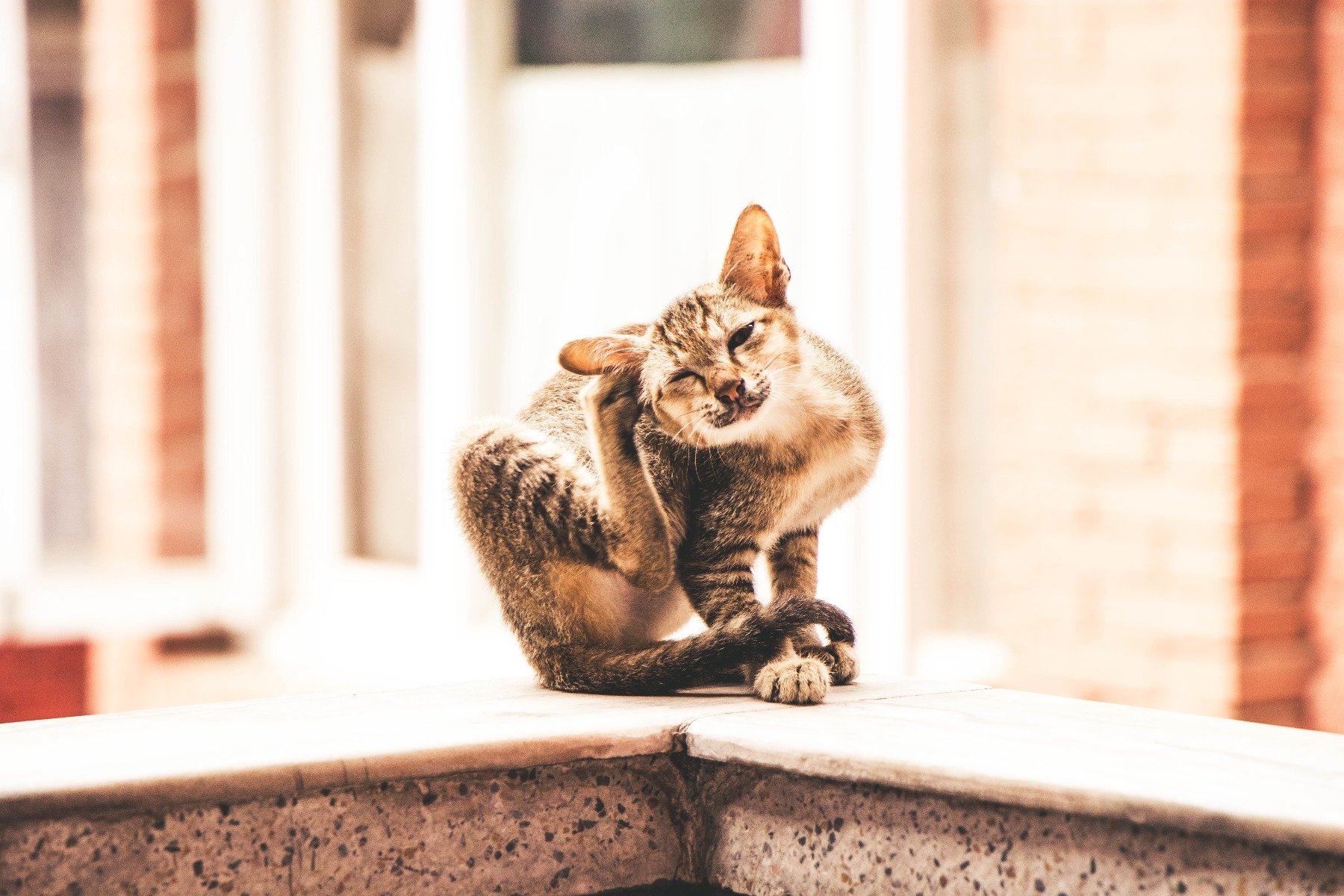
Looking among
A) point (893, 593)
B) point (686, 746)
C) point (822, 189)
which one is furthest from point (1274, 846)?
point (822, 189)

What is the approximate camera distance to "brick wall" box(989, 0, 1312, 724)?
9.11ft

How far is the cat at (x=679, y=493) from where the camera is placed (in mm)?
1664

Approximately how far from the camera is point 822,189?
3188 mm

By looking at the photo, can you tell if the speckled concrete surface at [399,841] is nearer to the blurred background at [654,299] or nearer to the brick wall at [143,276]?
the blurred background at [654,299]

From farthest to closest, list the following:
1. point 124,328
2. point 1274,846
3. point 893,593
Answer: point 124,328
point 893,593
point 1274,846

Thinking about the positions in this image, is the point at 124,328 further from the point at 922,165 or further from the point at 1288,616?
the point at 1288,616

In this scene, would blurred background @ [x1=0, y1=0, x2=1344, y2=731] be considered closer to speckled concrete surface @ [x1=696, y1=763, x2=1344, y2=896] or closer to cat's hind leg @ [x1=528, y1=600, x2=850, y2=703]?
cat's hind leg @ [x1=528, y1=600, x2=850, y2=703]

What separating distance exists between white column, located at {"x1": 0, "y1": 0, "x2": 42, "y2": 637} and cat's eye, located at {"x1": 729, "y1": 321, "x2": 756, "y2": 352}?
288cm

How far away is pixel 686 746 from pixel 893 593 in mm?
1704

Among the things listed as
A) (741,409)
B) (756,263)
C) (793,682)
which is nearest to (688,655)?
(793,682)

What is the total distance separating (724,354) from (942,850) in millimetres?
634

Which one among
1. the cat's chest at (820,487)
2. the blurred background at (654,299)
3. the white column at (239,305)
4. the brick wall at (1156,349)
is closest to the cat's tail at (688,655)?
the cat's chest at (820,487)

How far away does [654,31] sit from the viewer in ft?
11.6

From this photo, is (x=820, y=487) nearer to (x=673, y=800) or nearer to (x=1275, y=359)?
(x=673, y=800)
